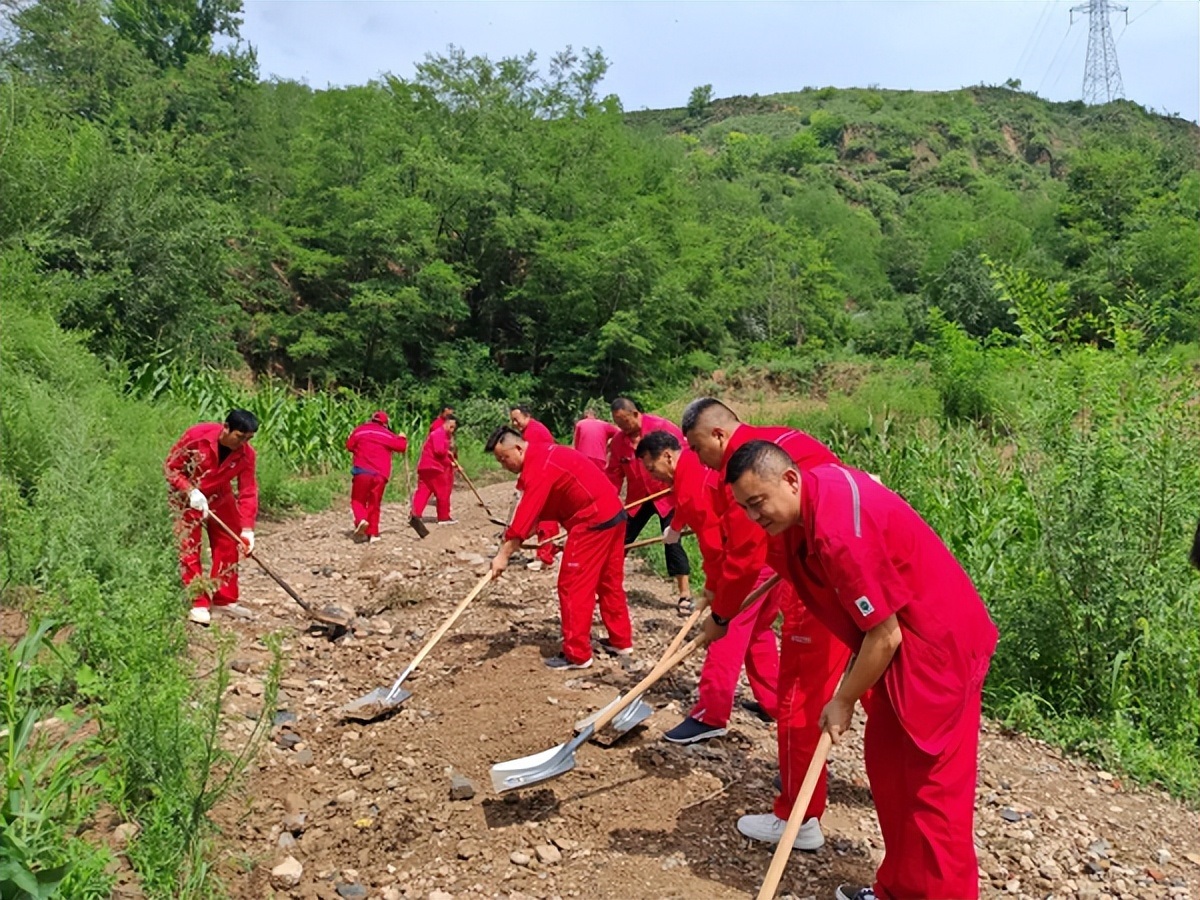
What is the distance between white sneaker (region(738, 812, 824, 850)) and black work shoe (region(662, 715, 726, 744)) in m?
0.71

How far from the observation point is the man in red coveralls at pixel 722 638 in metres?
4.37

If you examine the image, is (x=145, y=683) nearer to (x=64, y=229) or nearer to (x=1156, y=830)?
(x=1156, y=830)

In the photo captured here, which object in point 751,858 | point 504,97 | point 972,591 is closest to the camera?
point 972,591

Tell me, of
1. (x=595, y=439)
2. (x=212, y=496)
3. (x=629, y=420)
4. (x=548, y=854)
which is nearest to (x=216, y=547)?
(x=212, y=496)

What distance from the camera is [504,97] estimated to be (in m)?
26.9

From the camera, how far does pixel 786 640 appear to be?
3.63 m

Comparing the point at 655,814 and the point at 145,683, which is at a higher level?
the point at 145,683

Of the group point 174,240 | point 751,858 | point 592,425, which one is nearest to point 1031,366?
point 592,425

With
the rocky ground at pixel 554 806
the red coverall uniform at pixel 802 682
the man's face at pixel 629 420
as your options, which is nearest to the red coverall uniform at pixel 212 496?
the rocky ground at pixel 554 806

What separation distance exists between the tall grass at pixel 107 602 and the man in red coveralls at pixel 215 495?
304 millimetres

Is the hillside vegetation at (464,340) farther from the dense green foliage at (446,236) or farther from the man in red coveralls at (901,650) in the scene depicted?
the man in red coveralls at (901,650)

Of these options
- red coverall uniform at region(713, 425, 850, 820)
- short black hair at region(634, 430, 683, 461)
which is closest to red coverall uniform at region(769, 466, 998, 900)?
red coverall uniform at region(713, 425, 850, 820)

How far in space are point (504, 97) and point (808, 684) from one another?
26.5 m

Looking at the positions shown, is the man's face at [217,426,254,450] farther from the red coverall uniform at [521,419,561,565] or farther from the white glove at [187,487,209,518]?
the red coverall uniform at [521,419,561,565]
